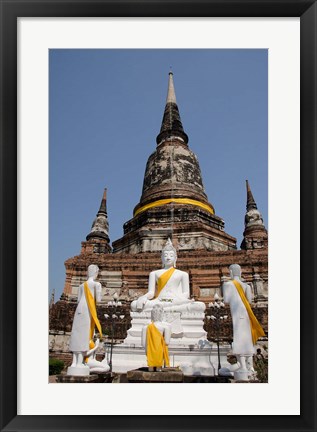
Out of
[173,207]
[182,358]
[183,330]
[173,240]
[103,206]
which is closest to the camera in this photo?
[182,358]

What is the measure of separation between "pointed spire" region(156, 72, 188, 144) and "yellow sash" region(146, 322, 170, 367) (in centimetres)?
1360

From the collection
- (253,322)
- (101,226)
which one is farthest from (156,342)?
(101,226)

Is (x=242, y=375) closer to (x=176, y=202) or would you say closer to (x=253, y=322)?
(x=253, y=322)

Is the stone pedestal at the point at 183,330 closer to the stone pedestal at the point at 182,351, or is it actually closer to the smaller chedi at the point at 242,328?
the stone pedestal at the point at 182,351

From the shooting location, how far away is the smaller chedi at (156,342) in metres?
→ 5.48

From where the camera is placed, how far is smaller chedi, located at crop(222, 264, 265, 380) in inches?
220

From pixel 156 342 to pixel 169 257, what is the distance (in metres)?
2.72

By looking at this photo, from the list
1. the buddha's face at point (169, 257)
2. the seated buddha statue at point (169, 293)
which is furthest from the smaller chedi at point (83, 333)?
the buddha's face at point (169, 257)

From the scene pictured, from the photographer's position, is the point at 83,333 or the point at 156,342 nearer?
the point at 156,342
